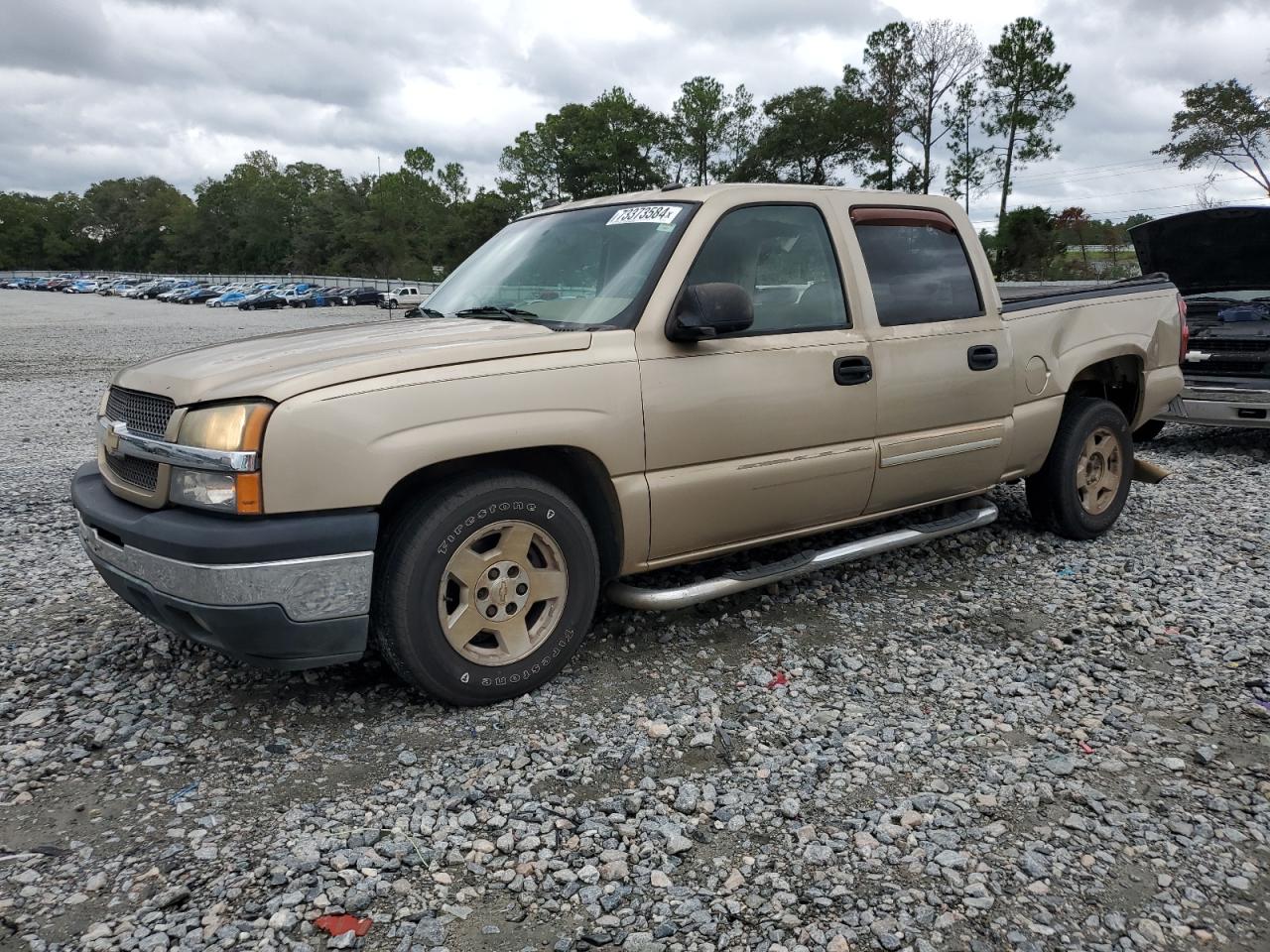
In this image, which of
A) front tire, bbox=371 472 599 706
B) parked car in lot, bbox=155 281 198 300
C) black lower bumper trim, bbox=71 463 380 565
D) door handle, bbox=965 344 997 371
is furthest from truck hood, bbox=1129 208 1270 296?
parked car in lot, bbox=155 281 198 300

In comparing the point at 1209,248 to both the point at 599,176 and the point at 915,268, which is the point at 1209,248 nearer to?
the point at 915,268

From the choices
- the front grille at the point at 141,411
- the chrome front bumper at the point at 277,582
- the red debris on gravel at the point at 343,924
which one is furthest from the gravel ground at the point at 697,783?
the front grille at the point at 141,411

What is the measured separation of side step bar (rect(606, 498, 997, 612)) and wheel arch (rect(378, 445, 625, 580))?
167 millimetres

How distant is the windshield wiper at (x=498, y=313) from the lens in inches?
153

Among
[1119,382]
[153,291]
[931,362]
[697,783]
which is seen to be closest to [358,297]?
[153,291]

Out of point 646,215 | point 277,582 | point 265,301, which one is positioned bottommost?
point 277,582

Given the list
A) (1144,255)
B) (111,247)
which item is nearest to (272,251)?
(111,247)

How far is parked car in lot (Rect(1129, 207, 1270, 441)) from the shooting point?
7793mm

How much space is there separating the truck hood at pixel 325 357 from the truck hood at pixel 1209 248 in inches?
265

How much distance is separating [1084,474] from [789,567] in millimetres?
2455

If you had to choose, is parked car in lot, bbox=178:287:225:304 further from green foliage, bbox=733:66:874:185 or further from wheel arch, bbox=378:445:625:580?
wheel arch, bbox=378:445:625:580

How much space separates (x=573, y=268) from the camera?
13.3 feet

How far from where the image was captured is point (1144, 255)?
8.54 metres

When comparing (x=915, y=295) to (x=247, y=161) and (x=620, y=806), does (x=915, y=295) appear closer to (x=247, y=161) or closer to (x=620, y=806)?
(x=620, y=806)
